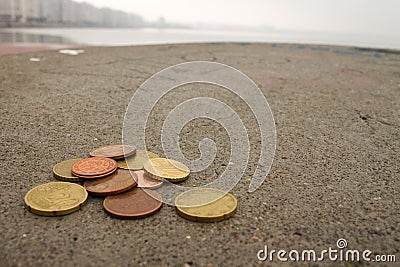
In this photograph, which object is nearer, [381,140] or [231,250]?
[231,250]

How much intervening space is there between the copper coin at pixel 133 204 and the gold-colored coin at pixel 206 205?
0.15m

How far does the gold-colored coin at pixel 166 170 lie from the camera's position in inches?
82.5

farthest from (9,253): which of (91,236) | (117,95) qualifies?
(117,95)

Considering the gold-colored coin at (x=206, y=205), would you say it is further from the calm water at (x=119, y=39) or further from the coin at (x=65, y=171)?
the calm water at (x=119, y=39)

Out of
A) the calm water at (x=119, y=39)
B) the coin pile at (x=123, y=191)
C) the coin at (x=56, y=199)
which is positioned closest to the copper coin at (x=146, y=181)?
the coin pile at (x=123, y=191)

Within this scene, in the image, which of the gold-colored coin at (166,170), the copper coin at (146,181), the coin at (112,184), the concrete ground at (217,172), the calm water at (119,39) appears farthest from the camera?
the calm water at (119,39)

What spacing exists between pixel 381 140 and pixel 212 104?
6.99ft

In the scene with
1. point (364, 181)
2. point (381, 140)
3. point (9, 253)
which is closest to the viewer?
point (9, 253)

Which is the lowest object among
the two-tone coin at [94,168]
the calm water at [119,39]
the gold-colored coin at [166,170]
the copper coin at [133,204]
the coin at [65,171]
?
the copper coin at [133,204]

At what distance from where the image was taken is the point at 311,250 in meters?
1.56

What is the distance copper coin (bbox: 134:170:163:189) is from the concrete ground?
22cm

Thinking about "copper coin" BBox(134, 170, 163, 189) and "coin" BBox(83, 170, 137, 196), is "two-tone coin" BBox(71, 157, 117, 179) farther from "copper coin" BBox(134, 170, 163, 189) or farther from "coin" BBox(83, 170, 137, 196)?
"copper coin" BBox(134, 170, 163, 189)

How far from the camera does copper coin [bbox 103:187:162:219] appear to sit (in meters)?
1.72

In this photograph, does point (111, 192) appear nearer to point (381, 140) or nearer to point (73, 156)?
point (73, 156)
